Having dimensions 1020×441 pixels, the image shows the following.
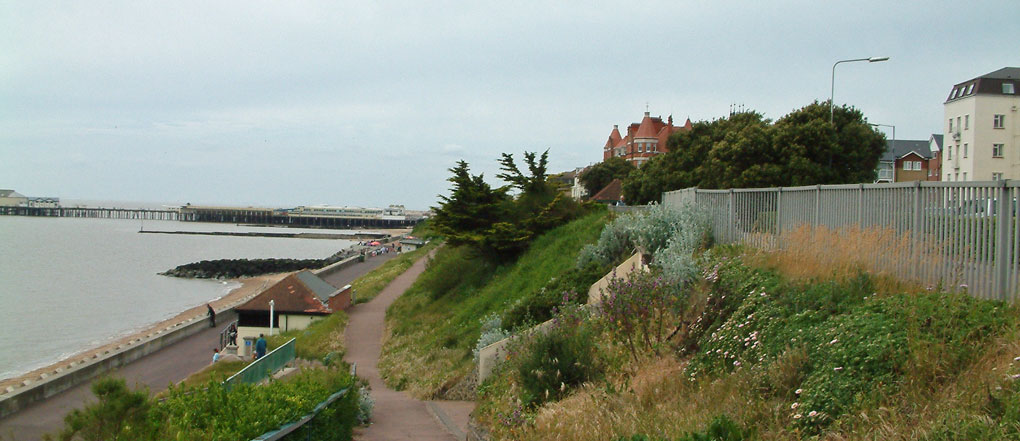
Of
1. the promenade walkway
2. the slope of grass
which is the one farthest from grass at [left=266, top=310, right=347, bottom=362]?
the promenade walkway

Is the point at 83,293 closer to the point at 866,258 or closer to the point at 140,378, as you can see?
the point at 140,378

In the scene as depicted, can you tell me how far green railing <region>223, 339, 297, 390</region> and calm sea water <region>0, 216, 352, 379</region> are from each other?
21330 millimetres

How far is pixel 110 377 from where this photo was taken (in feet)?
22.6

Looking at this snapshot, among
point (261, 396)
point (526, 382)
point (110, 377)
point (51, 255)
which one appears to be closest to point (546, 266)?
point (526, 382)

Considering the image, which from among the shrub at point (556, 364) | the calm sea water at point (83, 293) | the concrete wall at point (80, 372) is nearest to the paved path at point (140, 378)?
the concrete wall at point (80, 372)

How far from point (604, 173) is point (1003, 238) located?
A: 71.9 metres

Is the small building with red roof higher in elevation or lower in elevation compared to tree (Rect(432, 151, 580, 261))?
lower

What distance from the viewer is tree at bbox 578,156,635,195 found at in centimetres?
7812

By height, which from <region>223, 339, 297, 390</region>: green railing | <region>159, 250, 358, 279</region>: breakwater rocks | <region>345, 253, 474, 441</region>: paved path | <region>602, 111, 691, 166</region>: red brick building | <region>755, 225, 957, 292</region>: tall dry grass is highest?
<region>602, 111, 691, 166</region>: red brick building

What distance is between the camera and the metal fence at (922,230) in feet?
24.6

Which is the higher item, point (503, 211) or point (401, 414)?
point (503, 211)

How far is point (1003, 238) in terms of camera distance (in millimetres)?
7488

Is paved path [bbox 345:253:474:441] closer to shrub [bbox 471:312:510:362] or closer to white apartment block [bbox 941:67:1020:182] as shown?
shrub [bbox 471:312:510:362]

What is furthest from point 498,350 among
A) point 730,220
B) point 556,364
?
point 730,220
